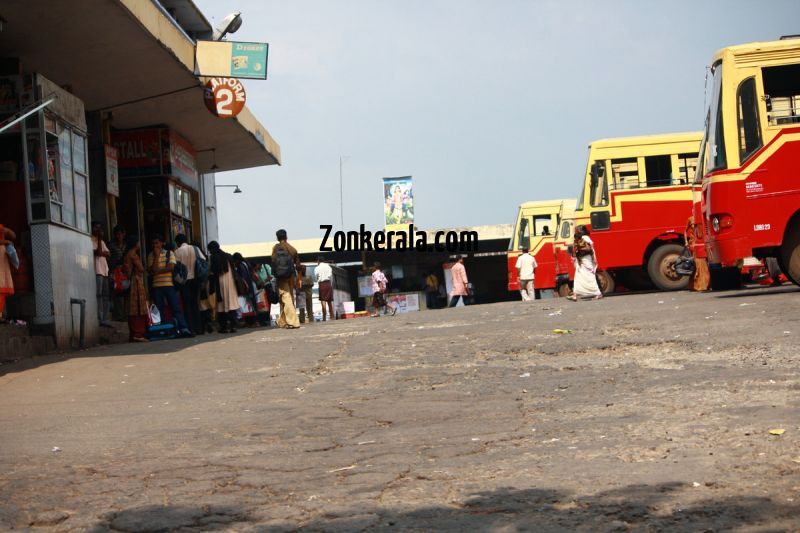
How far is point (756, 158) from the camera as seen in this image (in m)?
16.1

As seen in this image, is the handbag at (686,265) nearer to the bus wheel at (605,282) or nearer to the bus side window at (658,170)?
the bus side window at (658,170)

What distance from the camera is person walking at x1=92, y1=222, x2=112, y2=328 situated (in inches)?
718

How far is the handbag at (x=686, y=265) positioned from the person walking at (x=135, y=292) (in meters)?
9.70

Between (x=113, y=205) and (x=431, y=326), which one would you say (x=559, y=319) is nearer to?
(x=431, y=326)

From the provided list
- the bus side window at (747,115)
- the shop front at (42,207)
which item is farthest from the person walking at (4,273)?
the bus side window at (747,115)

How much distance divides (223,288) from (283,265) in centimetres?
128

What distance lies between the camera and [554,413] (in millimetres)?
7695

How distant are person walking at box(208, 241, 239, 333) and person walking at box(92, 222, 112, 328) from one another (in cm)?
177

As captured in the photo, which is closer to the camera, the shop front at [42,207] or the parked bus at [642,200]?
the shop front at [42,207]

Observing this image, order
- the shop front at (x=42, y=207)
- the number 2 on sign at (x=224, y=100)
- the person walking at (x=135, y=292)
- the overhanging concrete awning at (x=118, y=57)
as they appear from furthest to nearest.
A: the number 2 on sign at (x=224, y=100)
the person walking at (x=135, y=292)
the overhanging concrete awning at (x=118, y=57)
the shop front at (x=42, y=207)

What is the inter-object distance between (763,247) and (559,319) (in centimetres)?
315

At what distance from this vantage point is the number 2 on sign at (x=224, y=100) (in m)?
22.7

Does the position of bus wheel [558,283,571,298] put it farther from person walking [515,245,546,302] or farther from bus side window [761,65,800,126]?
bus side window [761,65,800,126]

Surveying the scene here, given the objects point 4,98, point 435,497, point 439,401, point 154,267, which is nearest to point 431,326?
point 154,267
